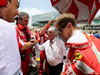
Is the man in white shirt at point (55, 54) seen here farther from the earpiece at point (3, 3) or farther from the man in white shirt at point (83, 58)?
the earpiece at point (3, 3)

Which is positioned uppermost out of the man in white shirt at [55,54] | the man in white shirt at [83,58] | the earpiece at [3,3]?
the earpiece at [3,3]

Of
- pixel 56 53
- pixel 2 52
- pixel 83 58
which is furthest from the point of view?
pixel 56 53

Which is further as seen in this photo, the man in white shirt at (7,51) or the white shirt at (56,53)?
the white shirt at (56,53)

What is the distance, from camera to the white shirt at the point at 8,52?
2.02 feet

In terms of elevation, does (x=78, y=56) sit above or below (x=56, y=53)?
above

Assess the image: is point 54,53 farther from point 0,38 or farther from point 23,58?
point 0,38

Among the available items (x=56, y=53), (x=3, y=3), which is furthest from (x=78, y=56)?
(x=56, y=53)

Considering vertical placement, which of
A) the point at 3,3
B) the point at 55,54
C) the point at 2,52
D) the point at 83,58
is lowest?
the point at 55,54

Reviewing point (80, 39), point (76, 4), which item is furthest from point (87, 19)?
point (80, 39)

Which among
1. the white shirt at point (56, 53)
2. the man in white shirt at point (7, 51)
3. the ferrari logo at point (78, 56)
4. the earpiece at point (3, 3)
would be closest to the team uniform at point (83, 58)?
the ferrari logo at point (78, 56)

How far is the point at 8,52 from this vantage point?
0.66 meters

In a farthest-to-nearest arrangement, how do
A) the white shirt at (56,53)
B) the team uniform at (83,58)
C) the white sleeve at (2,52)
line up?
the white shirt at (56,53) < the team uniform at (83,58) < the white sleeve at (2,52)

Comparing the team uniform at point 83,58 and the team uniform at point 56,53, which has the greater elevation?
the team uniform at point 83,58

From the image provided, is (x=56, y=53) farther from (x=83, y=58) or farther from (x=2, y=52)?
(x=2, y=52)
